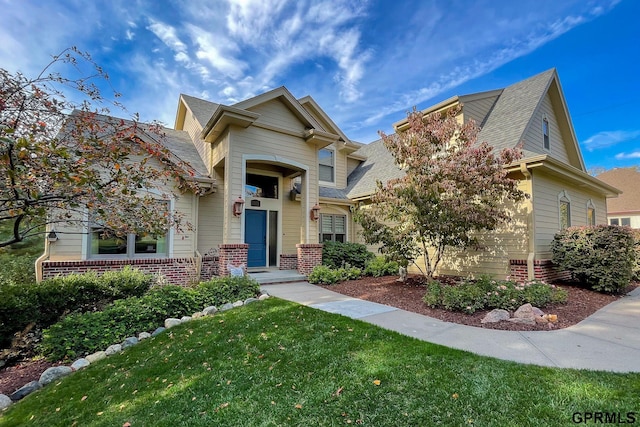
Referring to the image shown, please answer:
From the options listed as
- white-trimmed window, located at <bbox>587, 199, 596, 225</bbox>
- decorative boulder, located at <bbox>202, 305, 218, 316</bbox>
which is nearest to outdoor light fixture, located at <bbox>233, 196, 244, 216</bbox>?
decorative boulder, located at <bbox>202, 305, 218, 316</bbox>

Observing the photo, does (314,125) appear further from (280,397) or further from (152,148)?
(280,397)

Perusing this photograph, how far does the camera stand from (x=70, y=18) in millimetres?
5809

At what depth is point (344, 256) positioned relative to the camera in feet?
35.7

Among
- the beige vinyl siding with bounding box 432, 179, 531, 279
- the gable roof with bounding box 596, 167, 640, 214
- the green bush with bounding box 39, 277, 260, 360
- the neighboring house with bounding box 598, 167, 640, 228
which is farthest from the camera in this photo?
the gable roof with bounding box 596, 167, 640, 214

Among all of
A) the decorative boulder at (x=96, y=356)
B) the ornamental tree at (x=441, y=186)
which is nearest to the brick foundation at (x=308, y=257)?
the ornamental tree at (x=441, y=186)

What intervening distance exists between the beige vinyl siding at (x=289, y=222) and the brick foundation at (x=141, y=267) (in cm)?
343

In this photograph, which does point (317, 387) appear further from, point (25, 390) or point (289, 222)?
point (289, 222)

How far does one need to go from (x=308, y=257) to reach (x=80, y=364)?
6.30m

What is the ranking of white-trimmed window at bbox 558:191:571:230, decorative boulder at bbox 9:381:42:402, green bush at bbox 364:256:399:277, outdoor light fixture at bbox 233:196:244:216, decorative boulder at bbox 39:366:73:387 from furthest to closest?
green bush at bbox 364:256:399:277
white-trimmed window at bbox 558:191:571:230
outdoor light fixture at bbox 233:196:244:216
decorative boulder at bbox 39:366:73:387
decorative boulder at bbox 9:381:42:402

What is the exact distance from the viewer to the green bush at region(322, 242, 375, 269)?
1064 cm

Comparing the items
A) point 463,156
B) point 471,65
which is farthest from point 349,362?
point 471,65

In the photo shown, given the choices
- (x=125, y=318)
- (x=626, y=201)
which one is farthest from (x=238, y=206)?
(x=626, y=201)

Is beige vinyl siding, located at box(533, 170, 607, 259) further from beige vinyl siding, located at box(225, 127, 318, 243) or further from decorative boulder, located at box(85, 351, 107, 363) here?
decorative boulder, located at box(85, 351, 107, 363)

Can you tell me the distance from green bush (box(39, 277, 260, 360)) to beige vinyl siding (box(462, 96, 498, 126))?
9.46 m
